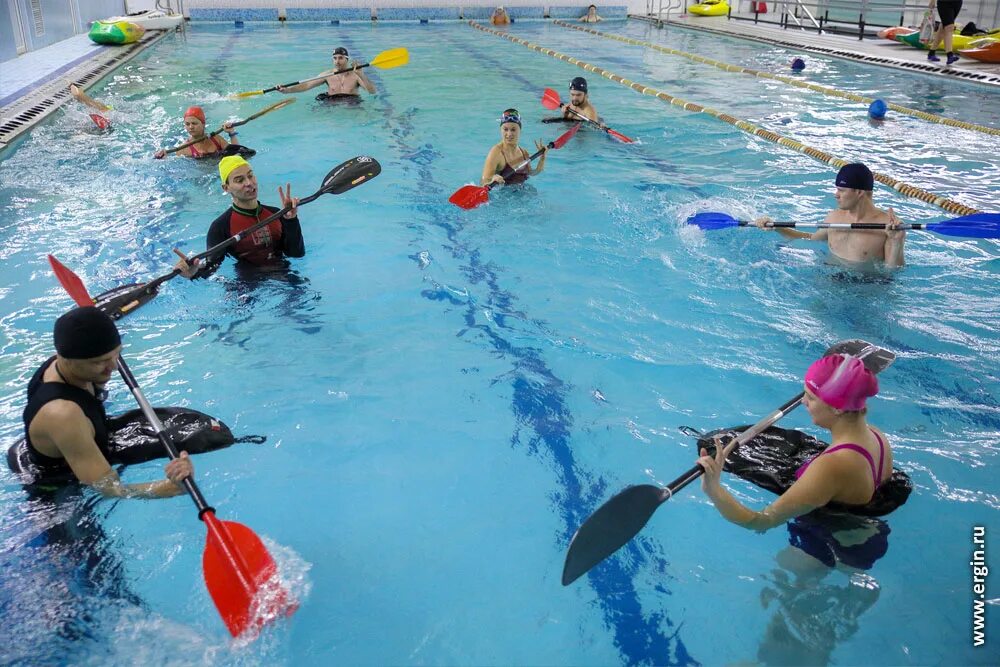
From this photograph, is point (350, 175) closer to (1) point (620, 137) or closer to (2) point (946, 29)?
(1) point (620, 137)

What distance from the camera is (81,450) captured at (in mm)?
2648

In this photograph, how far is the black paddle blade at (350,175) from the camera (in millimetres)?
5492

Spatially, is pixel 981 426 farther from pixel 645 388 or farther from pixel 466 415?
pixel 466 415

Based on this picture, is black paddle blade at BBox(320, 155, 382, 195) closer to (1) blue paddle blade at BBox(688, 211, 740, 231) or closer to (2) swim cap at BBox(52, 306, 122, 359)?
(1) blue paddle blade at BBox(688, 211, 740, 231)

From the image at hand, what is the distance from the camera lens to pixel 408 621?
2900mm

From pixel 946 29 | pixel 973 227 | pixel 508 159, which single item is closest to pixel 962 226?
pixel 973 227

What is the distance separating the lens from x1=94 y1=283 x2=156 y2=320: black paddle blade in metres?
4.24

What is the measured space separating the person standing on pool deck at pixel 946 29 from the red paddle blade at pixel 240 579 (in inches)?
565

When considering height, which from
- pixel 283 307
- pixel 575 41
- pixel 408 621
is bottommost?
pixel 408 621

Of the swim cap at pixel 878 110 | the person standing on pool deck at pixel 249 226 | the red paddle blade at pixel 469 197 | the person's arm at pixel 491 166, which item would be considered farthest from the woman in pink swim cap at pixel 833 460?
the swim cap at pixel 878 110

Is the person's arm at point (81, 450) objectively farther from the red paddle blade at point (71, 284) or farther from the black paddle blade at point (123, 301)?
the black paddle blade at point (123, 301)

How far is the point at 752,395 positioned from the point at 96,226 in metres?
5.73

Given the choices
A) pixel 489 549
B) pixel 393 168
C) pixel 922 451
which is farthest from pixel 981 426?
pixel 393 168

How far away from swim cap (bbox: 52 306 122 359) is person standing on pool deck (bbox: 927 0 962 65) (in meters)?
14.4
